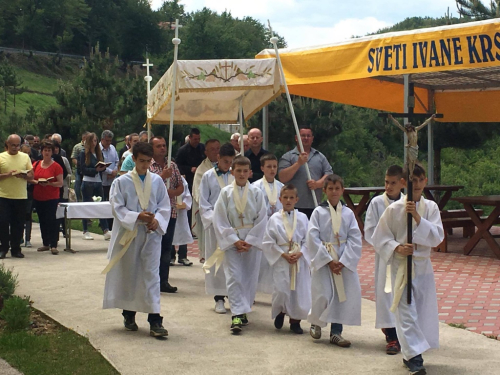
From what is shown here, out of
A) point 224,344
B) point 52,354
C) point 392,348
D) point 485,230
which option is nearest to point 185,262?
point 485,230

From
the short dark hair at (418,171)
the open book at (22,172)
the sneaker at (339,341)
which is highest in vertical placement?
the short dark hair at (418,171)

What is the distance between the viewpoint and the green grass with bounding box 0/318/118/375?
19.1 ft

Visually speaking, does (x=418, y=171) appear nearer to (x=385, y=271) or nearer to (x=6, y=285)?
(x=385, y=271)

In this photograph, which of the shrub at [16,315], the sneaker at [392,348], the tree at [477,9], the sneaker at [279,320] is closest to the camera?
the sneaker at [392,348]

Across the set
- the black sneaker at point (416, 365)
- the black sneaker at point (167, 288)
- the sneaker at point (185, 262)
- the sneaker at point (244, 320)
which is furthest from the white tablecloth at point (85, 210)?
the black sneaker at point (416, 365)

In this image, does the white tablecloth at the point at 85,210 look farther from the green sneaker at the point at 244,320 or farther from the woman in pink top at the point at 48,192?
the green sneaker at the point at 244,320

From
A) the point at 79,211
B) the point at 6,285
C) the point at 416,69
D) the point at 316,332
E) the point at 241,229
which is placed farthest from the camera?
the point at 79,211

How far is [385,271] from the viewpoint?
21.2ft

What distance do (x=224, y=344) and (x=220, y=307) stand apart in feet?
4.56

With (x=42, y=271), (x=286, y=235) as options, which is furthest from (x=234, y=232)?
(x=42, y=271)

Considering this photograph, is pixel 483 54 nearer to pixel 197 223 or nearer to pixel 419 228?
pixel 197 223

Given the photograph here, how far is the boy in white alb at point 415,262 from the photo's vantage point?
5.73 metres

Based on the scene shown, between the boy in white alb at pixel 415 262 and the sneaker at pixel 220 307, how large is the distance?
2.35 meters

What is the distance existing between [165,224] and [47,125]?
19457 millimetres
